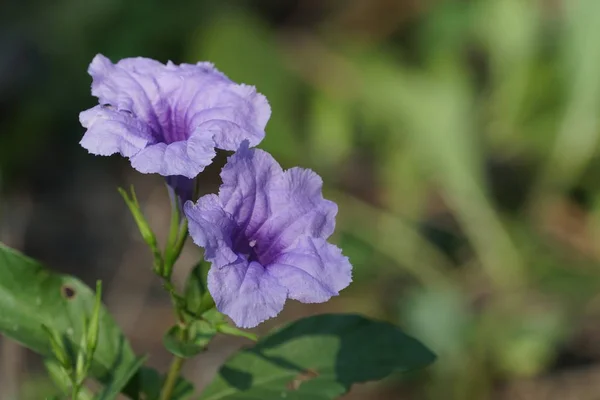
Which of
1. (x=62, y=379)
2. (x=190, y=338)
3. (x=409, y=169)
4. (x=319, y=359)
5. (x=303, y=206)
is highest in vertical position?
(x=409, y=169)

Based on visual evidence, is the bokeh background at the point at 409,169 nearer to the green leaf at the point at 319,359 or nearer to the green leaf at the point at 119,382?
the green leaf at the point at 319,359

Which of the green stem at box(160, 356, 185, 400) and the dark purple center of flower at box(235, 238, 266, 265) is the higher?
the dark purple center of flower at box(235, 238, 266, 265)

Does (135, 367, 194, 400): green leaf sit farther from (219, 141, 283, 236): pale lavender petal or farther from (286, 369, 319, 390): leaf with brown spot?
(219, 141, 283, 236): pale lavender petal

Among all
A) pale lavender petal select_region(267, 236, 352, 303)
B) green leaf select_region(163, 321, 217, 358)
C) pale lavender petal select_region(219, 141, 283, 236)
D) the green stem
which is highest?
pale lavender petal select_region(219, 141, 283, 236)

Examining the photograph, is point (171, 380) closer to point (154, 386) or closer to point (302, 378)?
point (154, 386)

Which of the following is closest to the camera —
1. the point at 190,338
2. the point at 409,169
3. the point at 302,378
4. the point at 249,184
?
the point at 249,184

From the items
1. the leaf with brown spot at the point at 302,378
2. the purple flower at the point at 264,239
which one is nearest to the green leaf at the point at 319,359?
the leaf with brown spot at the point at 302,378

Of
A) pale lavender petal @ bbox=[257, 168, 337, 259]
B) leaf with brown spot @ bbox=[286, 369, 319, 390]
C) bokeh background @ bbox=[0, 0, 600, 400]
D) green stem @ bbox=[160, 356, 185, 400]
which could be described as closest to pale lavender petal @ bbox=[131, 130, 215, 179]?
pale lavender petal @ bbox=[257, 168, 337, 259]

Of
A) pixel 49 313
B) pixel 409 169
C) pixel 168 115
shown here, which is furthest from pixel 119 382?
pixel 409 169
